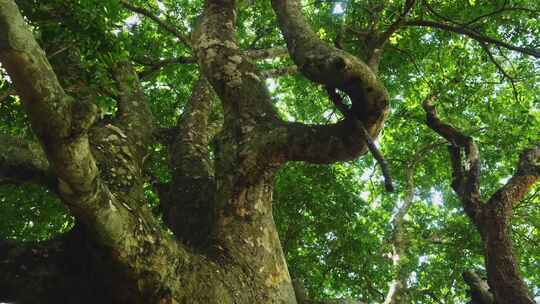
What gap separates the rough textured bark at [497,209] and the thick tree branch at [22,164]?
4.40 meters

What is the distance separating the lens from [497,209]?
5.00 metres

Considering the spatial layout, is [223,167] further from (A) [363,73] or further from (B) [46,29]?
(B) [46,29]

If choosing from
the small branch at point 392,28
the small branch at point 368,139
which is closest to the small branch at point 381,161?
the small branch at point 368,139

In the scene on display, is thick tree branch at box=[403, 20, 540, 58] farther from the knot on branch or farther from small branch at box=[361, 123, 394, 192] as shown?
the knot on branch

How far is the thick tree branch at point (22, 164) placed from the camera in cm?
304

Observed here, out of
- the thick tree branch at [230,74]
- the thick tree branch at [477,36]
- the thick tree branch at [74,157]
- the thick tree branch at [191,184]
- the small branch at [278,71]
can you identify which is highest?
the small branch at [278,71]

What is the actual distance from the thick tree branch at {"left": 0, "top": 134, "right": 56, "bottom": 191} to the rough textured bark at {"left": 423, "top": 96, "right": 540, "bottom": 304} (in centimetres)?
440

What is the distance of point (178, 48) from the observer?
9.62 metres

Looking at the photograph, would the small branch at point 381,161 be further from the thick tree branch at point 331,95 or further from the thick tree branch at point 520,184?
the thick tree branch at point 520,184

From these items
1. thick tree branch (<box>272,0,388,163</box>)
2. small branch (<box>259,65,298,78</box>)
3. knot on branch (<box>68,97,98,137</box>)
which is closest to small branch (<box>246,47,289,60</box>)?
small branch (<box>259,65,298,78</box>)

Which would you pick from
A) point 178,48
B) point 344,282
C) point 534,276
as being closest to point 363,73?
point 344,282

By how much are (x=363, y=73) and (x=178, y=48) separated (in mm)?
7272

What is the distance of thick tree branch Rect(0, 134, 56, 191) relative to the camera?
3.04 metres

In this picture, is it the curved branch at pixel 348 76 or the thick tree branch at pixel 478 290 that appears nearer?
the curved branch at pixel 348 76
